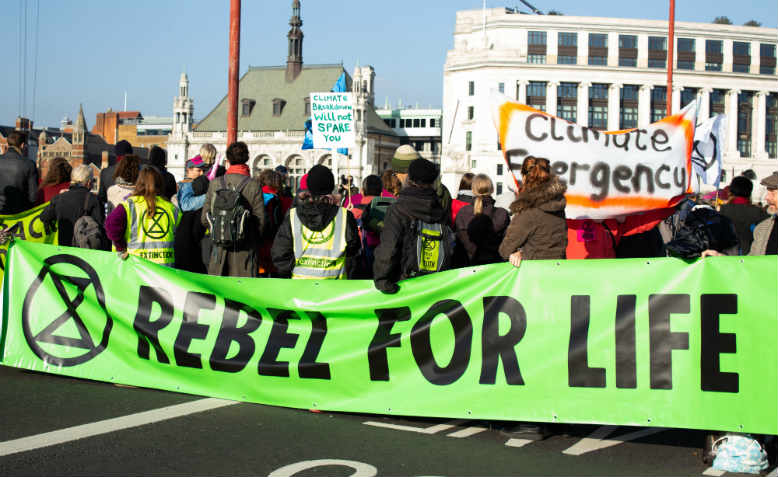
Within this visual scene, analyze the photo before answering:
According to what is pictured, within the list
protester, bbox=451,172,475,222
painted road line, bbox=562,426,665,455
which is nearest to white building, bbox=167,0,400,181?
protester, bbox=451,172,475,222

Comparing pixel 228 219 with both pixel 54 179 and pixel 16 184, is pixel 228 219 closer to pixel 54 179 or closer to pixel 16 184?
pixel 54 179

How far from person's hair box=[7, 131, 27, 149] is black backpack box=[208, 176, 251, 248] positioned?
3.50 metres

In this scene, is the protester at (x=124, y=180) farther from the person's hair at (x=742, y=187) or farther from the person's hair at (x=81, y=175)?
the person's hair at (x=742, y=187)

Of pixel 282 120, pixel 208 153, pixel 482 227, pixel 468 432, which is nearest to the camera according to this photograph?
pixel 468 432

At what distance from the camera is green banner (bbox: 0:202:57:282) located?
946 centimetres

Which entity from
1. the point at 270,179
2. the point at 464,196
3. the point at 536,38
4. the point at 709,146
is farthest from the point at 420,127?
the point at 270,179

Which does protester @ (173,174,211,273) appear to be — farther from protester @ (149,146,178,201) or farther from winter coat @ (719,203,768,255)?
winter coat @ (719,203,768,255)

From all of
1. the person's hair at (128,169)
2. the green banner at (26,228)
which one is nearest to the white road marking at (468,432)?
the person's hair at (128,169)

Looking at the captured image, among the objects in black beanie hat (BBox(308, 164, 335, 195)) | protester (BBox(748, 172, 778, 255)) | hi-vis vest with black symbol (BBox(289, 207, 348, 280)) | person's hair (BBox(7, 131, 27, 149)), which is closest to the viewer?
black beanie hat (BBox(308, 164, 335, 195))

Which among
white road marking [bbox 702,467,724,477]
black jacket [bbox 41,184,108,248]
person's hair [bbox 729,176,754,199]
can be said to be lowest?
white road marking [bbox 702,467,724,477]

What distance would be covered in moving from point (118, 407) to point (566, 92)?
9772 cm

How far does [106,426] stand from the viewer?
6.38m

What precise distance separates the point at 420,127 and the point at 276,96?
1017 inches

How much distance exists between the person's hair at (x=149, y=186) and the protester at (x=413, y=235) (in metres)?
2.58
